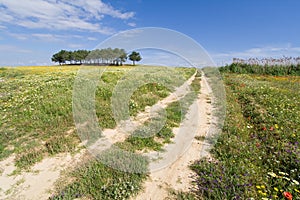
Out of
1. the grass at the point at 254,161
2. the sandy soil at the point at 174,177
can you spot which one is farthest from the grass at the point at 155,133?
the grass at the point at 254,161

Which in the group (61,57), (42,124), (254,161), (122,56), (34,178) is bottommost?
(34,178)

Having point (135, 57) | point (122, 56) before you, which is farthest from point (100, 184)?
point (135, 57)

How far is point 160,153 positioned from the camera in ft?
15.8

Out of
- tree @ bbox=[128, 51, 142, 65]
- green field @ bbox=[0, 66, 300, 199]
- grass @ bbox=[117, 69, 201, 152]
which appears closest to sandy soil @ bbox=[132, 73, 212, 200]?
green field @ bbox=[0, 66, 300, 199]

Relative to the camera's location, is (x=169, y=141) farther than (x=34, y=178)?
Yes

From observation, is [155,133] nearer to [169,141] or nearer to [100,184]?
[169,141]

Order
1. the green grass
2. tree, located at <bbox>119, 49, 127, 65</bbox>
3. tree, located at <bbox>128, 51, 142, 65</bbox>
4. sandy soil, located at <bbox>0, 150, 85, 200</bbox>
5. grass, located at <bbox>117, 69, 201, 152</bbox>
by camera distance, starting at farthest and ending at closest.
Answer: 1. tree, located at <bbox>128, 51, 142, 65</bbox>
2. tree, located at <bbox>119, 49, 127, 65</bbox>
3. grass, located at <bbox>117, 69, 201, 152</bbox>
4. sandy soil, located at <bbox>0, 150, 85, 200</bbox>
5. the green grass

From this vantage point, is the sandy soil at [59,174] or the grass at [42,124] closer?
the sandy soil at [59,174]

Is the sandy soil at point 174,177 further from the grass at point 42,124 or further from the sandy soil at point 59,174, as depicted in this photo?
the grass at point 42,124

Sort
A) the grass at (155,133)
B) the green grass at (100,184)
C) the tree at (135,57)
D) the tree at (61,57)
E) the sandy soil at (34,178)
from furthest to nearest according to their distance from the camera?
the tree at (61,57)
the tree at (135,57)
the grass at (155,133)
the sandy soil at (34,178)
the green grass at (100,184)

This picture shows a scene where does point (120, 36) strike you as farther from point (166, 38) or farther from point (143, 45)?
point (166, 38)

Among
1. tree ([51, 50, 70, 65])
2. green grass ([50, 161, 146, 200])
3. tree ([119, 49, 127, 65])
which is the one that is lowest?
green grass ([50, 161, 146, 200])

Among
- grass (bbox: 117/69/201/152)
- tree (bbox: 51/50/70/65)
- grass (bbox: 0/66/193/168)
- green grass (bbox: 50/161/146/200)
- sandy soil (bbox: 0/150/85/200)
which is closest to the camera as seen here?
green grass (bbox: 50/161/146/200)

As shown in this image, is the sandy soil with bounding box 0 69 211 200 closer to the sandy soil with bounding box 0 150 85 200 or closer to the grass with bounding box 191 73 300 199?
the sandy soil with bounding box 0 150 85 200
